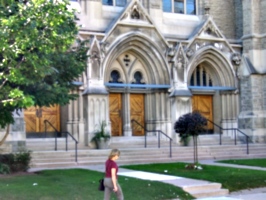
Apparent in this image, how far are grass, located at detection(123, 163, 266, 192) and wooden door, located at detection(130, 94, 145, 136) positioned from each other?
6.60m

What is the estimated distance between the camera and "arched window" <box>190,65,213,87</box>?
2806 centimetres

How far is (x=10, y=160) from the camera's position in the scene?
17047 millimetres

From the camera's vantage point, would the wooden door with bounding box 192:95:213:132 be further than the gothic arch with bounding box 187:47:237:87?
Yes

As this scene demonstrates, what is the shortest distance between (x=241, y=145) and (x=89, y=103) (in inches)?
315

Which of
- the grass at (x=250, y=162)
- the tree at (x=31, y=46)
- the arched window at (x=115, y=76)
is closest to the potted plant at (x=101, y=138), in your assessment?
the arched window at (x=115, y=76)

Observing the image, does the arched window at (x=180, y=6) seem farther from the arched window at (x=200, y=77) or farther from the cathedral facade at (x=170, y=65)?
the arched window at (x=200, y=77)

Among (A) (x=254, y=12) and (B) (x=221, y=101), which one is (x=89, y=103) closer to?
(B) (x=221, y=101)

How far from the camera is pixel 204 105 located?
28.7m

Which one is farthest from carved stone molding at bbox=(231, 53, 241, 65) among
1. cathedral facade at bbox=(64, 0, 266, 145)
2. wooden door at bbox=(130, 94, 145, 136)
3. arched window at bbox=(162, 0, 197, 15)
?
wooden door at bbox=(130, 94, 145, 136)

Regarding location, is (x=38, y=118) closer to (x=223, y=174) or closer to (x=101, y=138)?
(x=101, y=138)

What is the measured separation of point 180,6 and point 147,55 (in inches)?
164

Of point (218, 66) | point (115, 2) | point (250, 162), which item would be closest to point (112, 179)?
point (250, 162)

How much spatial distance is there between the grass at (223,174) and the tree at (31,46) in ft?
16.4

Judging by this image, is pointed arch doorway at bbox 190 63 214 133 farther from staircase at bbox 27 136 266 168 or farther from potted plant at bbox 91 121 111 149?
potted plant at bbox 91 121 111 149
